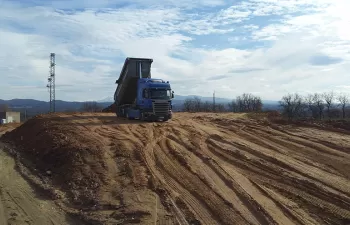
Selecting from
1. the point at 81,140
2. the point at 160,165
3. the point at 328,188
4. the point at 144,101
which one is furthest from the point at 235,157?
the point at 144,101

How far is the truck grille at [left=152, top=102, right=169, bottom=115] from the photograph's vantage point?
2778 cm

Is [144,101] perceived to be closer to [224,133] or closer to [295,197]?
[224,133]

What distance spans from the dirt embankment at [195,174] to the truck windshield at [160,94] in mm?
6710

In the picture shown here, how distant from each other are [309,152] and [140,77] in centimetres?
1634

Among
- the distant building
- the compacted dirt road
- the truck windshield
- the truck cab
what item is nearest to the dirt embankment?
the compacted dirt road

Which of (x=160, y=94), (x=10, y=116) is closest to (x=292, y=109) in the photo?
(x=160, y=94)

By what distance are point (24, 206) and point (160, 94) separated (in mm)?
18162

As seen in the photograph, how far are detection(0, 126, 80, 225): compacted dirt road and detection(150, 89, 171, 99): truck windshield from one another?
14.8 m

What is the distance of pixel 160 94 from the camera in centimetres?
2839

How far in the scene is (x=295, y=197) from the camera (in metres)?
11.2

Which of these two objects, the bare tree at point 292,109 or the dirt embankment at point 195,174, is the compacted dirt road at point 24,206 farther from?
the bare tree at point 292,109

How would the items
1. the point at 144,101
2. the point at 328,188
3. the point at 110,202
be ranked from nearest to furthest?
the point at 110,202
the point at 328,188
the point at 144,101

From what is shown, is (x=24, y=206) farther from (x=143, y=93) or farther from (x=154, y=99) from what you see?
(x=143, y=93)

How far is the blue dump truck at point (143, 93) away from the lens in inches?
1099
